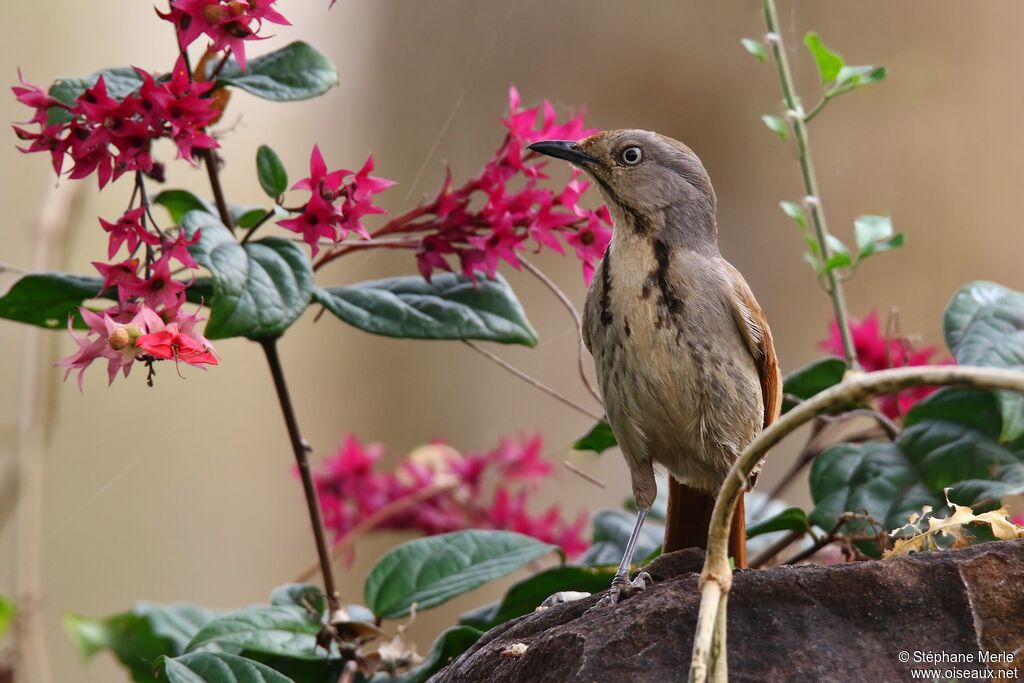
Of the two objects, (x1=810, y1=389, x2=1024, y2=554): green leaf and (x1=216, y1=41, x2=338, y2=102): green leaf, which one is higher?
(x1=216, y1=41, x2=338, y2=102): green leaf

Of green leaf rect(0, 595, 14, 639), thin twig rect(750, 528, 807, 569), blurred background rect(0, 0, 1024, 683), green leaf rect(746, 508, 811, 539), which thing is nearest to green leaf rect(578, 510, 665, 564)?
thin twig rect(750, 528, 807, 569)

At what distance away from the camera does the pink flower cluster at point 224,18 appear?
1095 millimetres

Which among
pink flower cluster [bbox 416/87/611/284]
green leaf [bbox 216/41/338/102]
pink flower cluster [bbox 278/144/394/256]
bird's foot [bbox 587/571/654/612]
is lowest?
bird's foot [bbox 587/571/654/612]

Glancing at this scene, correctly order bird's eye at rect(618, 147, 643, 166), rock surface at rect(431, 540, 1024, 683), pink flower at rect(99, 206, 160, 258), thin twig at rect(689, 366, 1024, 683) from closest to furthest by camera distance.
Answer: thin twig at rect(689, 366, 1024, 683), rock surface at rect(431, 540, 1024, 683), pink flower at rect(99, 206, 160, 258), bird's eye at rect(618, 147, 643, 166)

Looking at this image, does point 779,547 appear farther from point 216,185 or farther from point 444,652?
point 216,185

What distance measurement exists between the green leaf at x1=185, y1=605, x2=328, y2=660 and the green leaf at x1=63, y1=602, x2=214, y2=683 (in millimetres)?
378

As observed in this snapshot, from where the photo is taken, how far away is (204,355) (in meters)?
1.00

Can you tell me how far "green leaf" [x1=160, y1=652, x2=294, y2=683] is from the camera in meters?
0.95

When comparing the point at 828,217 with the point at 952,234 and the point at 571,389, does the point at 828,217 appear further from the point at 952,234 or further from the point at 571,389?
the point at 571,389

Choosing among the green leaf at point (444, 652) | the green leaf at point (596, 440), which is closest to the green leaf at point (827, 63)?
the green leaf at point (596, 440)

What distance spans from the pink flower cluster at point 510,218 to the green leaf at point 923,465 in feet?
1.39

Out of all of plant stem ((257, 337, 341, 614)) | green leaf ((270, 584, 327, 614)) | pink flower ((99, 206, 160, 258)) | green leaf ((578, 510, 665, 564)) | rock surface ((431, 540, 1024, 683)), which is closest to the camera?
rock surface ((431, 540, 1024, 683))

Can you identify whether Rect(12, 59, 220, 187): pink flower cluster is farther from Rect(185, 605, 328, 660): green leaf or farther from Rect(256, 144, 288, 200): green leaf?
Rect(185, 605, 328, 660): green leaf

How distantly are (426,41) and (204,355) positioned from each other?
104 inches
